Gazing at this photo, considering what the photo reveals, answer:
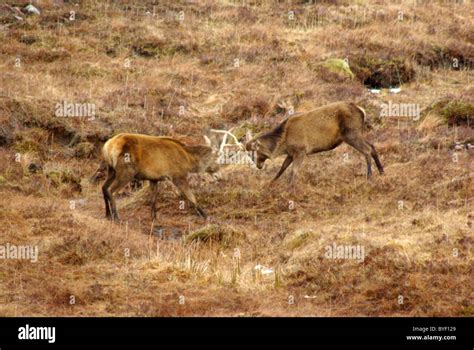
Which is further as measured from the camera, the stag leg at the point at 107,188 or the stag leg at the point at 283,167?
the stag leg at the point at 283,167

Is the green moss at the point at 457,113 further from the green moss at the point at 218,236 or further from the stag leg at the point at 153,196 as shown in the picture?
the green moss at the point at 218,236

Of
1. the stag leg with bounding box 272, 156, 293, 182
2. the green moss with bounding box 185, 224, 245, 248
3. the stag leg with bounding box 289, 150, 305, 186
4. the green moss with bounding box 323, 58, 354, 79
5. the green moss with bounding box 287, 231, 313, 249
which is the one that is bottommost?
the green moss with bounding box 323, 58, 354, 79

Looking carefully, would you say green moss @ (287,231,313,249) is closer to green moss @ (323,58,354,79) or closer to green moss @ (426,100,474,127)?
green moss @ (426,100,474,127)

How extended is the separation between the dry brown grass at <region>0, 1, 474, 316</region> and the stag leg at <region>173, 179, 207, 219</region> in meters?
0.24

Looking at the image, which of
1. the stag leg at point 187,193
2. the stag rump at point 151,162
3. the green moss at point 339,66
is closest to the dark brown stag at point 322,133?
the stag rump at point 151,162

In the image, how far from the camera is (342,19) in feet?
97.2

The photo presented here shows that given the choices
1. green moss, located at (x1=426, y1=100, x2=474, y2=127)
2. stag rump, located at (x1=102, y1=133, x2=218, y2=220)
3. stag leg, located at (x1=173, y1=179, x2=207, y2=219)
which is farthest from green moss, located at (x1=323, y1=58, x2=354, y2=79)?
stag leg, located at (x1=173, y1=179, x2=207, y2=219)

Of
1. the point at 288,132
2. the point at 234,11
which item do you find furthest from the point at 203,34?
the point at 288,132

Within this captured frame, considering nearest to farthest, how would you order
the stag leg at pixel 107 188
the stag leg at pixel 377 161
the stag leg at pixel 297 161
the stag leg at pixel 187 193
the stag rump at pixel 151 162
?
1. the stag rump at pixel 151 162
2. the stag leg at pixel 107 188
3. the stag leg at pixel 187 193
4. the stag leg at pixel 297 161
5. the stag leg at pixel 377 161

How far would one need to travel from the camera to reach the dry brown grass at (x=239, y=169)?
33.6ft

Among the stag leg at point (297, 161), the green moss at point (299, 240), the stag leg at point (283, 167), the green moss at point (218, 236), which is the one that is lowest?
the stag leg at point (283, 167)

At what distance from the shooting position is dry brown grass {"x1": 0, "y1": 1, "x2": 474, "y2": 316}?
10.2 meters

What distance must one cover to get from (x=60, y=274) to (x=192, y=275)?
168 cm

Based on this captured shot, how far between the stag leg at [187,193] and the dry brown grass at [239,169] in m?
0.24
